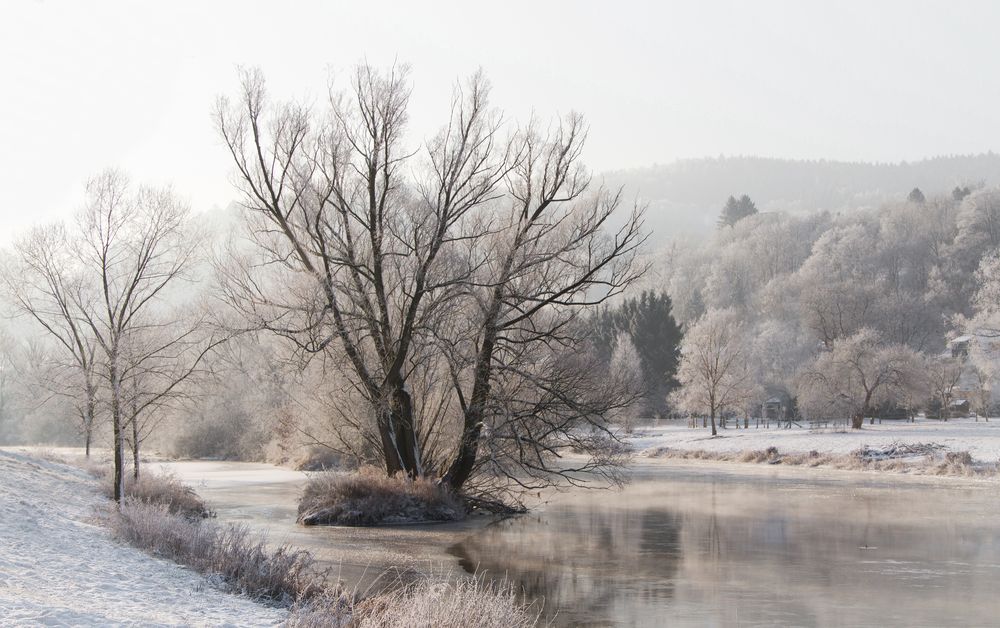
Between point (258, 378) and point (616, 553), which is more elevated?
point (258, 378)

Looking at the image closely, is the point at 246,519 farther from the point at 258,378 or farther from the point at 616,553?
the point at 258,378

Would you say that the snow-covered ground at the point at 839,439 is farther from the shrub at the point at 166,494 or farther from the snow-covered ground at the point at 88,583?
the snow-covered ground at the point at 88,583

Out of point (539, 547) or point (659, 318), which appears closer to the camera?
point (539, 547)

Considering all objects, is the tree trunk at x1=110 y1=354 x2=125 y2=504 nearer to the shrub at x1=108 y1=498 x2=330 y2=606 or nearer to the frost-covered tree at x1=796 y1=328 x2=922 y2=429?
the shrub at x1=108 y1=498 x2=330 y2=606

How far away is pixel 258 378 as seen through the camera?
2248 inches

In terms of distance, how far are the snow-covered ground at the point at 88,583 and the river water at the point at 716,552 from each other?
378 centimetres

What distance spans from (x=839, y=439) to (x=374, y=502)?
34362 millimetres

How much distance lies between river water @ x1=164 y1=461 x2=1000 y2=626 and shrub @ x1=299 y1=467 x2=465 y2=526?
0.73 meters

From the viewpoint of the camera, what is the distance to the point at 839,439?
165ft

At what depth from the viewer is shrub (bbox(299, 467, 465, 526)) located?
937 inches

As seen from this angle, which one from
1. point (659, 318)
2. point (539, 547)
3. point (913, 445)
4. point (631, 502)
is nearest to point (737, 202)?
point (659, 318)

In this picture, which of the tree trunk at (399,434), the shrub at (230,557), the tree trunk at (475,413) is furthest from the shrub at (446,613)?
the tree trunk at (399,434)

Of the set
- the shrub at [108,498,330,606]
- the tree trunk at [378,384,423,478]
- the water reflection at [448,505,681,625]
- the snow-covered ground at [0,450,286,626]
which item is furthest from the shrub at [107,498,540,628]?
the tree trunk at [378,384,423,478]

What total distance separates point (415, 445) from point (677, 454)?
112 ft
